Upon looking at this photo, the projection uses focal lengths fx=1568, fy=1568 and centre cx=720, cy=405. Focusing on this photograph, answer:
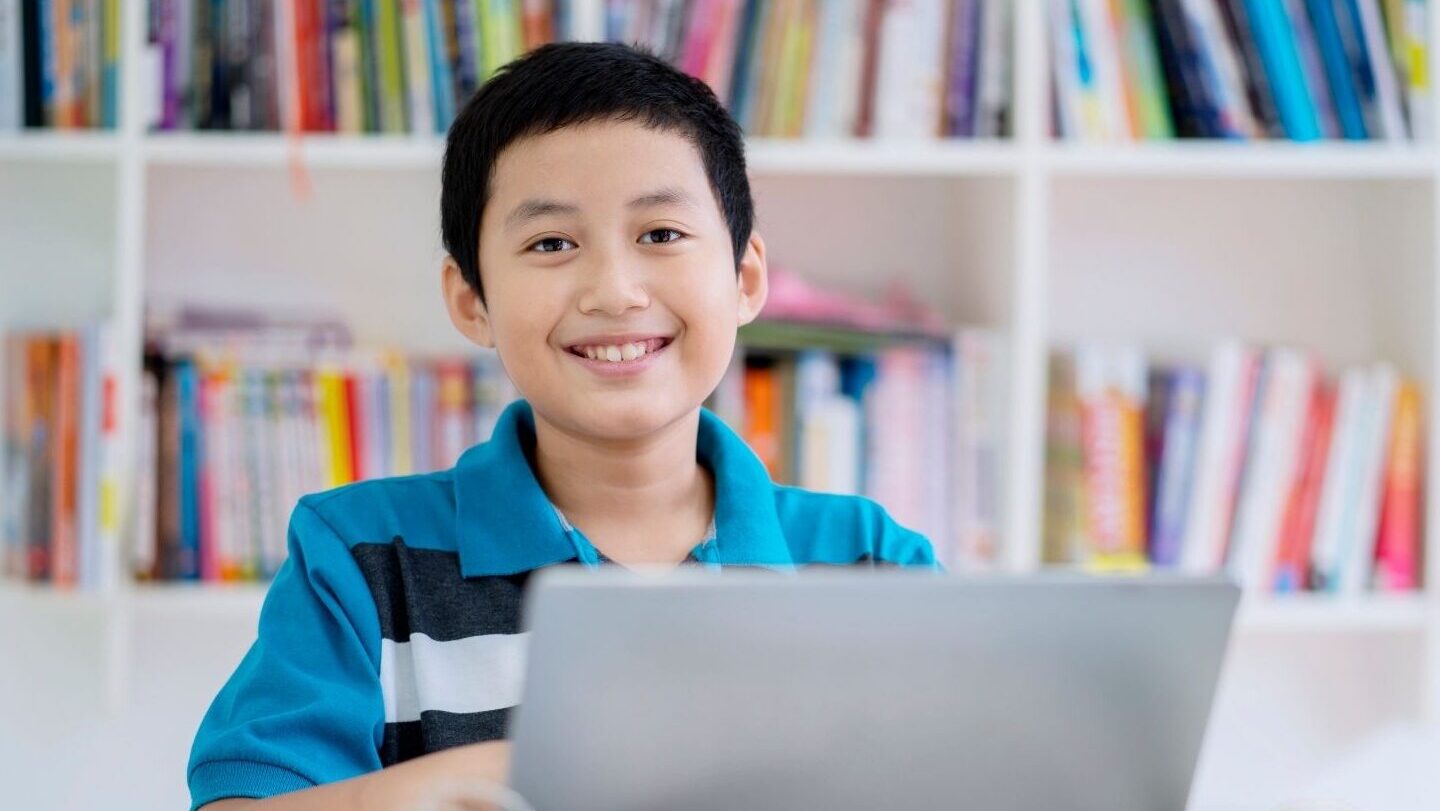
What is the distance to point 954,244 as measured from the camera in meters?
2.07

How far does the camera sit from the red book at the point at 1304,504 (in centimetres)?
188

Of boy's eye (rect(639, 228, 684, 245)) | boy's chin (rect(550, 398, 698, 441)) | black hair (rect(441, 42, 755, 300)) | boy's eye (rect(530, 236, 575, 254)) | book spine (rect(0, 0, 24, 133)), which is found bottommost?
boy's chin (rect(550, 398, 698, 441))

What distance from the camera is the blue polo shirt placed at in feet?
2.93

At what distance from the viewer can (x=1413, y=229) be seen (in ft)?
6.32

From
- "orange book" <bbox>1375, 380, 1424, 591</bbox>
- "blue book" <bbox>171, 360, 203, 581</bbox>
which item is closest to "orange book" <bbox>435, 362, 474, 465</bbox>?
"blue book" <bbox>171, 360, 203, 581</bbox>

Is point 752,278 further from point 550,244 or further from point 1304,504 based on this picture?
point 1304,504

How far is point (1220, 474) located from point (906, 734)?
4.33 ft

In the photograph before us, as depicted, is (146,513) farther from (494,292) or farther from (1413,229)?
(1413,229)

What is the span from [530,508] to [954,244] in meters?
1.13

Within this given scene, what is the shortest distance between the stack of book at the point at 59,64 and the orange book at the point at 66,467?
0.25 metres

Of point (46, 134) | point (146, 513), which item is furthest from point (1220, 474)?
point (46, 134)

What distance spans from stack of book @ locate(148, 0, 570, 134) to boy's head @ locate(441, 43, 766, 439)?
0.68 metres

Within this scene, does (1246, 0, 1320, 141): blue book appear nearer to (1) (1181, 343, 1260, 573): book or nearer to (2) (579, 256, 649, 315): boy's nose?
(1) (1181, 343, 1260, 573): book

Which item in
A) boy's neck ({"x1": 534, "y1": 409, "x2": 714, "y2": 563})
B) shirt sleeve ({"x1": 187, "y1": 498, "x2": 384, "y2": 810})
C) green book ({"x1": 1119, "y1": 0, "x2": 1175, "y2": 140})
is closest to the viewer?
shirt sleeve ({"x1": 187, "y1": 498, "x2": 384, "y2": 810})
